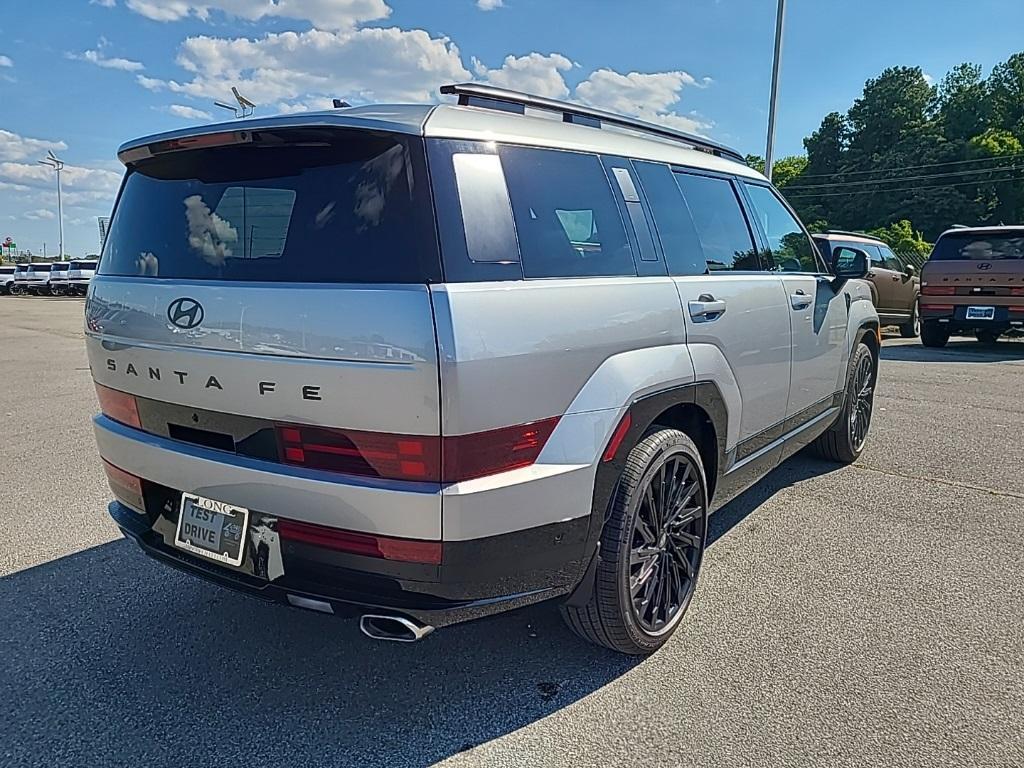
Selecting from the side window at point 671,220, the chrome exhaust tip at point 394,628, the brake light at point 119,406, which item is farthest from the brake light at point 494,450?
the brake light at point 119,406

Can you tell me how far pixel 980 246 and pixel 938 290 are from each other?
33.9 inches

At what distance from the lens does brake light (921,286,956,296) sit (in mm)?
11679

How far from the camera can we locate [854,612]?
10.4 ft

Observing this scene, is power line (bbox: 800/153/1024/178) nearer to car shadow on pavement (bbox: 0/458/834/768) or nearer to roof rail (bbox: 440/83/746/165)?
roof rail (bbox: 440/83/746/165)

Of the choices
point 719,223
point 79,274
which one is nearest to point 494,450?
point 719,223

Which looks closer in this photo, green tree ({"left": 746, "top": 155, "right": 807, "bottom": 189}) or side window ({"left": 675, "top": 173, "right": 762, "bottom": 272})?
side window ({"left": 675, "top": 173, "right": 762, "bottom": 272})

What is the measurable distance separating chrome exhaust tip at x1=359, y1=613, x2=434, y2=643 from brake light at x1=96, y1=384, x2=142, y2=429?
1.15m

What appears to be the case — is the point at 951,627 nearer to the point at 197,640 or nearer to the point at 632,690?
the point at 632,690

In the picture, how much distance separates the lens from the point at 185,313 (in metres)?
2.35

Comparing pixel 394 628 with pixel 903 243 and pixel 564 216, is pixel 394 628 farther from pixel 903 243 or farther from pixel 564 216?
pixel 903 243

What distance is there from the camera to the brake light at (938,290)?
11679 mm

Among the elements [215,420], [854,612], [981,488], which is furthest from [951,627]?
[215,420]

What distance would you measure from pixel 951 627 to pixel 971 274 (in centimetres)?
1026

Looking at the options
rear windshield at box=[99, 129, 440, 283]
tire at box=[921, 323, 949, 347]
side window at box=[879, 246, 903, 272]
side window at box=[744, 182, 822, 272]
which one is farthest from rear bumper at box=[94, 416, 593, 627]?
side window at box=[879, 246, 903, 272]
